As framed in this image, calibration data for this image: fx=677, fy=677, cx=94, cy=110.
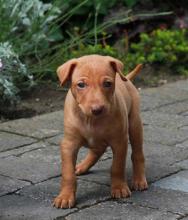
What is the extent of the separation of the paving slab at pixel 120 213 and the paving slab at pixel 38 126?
169cm

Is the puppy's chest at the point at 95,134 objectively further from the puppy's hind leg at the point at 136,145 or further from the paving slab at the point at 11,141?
the paving slab at the point at 11,141

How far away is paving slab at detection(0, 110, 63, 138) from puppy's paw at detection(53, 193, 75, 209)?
5.22 ft

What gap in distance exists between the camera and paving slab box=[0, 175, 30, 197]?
3.97 m

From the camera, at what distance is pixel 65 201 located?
366 centimetres

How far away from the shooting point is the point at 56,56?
675 centimetres

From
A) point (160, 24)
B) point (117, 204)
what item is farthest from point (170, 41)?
point (117, 204)

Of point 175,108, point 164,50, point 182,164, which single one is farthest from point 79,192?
point 164,50

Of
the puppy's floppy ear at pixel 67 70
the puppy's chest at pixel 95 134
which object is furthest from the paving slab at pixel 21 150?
the puppy's floppy ear at pixel 67 70

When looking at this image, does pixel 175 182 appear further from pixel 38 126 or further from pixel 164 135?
pixel 38 126

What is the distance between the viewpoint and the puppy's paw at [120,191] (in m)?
3.82

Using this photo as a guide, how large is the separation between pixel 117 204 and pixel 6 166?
103cm

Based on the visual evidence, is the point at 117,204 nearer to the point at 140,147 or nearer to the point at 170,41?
the point at 140,147

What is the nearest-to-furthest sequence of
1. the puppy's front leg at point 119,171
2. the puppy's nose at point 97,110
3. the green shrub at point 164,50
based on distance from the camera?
the puppy's nose at point 97,110 → the puppy's front leg at point 119,171 → the green shrub at point 164,50

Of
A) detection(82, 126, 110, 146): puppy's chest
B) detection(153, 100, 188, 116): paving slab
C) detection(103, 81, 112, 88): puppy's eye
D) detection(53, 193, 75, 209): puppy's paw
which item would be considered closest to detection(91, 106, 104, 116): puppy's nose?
detection(103, 81, 112, 88): puppy's eye
